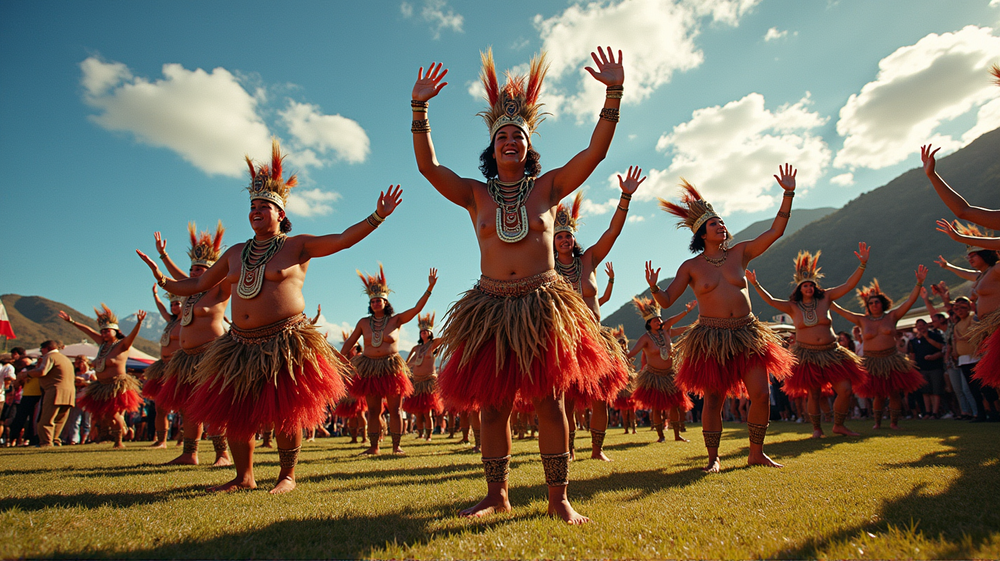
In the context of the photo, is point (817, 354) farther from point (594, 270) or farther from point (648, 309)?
point (594, 270)

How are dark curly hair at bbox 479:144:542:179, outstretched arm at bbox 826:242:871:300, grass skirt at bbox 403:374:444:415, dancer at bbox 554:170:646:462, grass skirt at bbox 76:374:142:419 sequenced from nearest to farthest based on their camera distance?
dark curly hair at bbox 479:144:542:179
dancer at bbox 554:170:646:462
outstretched arm at bbox 826:242:871:300
grass skirt at bbox 76:374:142:419
grass skirt at bbox 403:374:444:415

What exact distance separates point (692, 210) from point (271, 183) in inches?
170

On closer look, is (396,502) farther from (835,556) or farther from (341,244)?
(835,556)

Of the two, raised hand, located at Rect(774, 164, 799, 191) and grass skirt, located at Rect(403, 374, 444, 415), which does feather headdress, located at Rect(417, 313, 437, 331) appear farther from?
raised hand, located at Rect(774, 164, 799, 191)

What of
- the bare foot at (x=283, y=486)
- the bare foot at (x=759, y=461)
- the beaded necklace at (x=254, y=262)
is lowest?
the bare foot at (x=759, y=461)

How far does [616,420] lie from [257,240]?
732 inches

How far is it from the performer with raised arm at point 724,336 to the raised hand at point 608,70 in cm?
248

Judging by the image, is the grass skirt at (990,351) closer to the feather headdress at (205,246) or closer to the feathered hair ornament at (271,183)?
the feathered hair ornament at (271,183)

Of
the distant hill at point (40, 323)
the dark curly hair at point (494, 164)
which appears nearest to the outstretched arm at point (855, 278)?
the dark curly hair at point (494, 164)

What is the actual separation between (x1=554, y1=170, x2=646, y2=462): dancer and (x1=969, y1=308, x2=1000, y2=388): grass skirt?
2995 millimetres

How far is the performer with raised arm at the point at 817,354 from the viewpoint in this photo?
765cm

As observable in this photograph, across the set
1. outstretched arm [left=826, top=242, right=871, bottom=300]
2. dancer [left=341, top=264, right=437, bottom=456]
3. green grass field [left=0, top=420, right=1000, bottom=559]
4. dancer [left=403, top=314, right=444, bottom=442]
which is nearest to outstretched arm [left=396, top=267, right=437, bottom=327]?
dancer [left=341, top=264, right=437, bottom=456]

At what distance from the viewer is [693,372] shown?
16.6 ft

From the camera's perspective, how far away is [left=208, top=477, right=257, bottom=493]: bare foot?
3900mm
